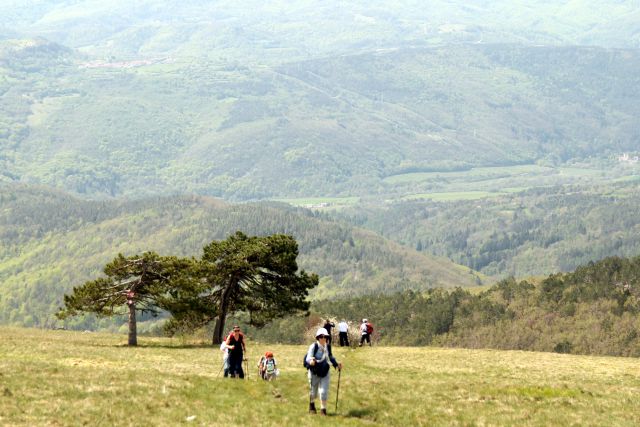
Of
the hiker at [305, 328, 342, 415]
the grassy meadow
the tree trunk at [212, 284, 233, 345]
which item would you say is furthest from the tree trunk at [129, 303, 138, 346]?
the hiker at [305, 328, 342, 415]

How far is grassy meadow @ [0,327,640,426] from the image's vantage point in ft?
129

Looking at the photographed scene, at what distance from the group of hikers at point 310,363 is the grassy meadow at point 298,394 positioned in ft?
2.99

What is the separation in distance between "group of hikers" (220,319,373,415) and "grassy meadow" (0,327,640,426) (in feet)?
2.99

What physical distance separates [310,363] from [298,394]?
24.0 feet

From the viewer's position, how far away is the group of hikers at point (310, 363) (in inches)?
1645

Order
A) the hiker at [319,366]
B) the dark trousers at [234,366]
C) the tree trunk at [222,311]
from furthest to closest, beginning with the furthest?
1. the tree trunk at [222,311]
2. the dark trousers at [234,366]
3. the hiker at [319,366]

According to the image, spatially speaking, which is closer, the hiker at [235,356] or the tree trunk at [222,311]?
the hiker at [235,356]

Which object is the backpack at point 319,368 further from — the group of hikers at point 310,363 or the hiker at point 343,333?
the hiker at point 343,333

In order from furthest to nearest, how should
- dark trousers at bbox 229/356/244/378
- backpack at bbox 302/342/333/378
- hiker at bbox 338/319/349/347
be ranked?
hiker at bbox 338/319/349/347 → dark trousers at bbox 229/356/244/378 → backpack at bbox 302/342/333/378

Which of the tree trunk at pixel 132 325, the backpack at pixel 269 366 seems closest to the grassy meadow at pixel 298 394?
the backpack at pixel 269 366

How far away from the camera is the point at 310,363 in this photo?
4144 cm

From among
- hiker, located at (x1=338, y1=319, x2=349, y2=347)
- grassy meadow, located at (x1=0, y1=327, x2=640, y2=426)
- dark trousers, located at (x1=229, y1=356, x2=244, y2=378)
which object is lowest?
grassy meadow, located at (x1=0, y1=327, x2=640, y2=426)

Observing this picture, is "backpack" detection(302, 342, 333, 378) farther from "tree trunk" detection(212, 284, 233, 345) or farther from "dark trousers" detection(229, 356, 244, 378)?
"tree trunk" detection(212, 284, 233, 345)

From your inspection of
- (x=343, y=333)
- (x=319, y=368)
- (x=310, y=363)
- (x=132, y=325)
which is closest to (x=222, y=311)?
(x=132, y=325)
